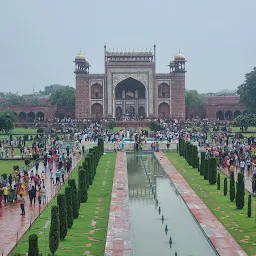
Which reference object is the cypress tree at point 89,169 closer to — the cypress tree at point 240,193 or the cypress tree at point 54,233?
the cypress tree at point 240,193

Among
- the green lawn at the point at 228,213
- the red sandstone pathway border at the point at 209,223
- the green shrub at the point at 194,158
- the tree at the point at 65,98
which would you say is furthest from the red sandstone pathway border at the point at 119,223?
the tree at the point at 65,98

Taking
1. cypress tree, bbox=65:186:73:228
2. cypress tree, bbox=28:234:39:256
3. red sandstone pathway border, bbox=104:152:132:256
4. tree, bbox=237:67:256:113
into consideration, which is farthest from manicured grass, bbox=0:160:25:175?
tree, bbox=237:67:256:113

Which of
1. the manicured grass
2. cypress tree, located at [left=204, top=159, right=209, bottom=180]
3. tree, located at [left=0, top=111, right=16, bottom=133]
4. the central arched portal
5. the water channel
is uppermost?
the central arched portal

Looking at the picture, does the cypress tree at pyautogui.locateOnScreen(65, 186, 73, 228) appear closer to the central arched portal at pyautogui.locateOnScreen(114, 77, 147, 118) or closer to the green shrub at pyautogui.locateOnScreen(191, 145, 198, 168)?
the green shrub at pyautogui.locateOnScreen(191, 145, 198, 168)

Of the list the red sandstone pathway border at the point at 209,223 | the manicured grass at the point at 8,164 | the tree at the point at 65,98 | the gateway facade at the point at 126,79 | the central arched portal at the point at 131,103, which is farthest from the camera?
the tree at the point at 65,98

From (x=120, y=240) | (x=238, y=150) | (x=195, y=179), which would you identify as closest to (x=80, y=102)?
(x=238, y=150)

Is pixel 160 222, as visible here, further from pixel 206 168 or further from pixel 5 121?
pixel 5 121

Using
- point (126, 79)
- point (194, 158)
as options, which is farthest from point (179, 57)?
point (194, 158)
